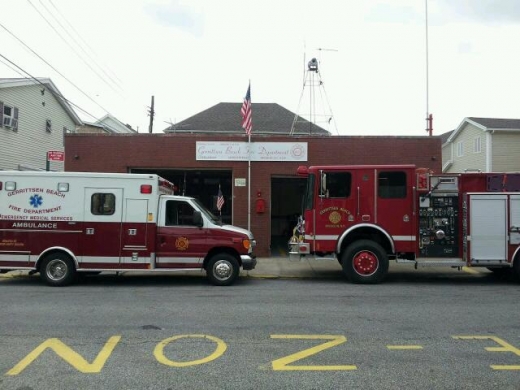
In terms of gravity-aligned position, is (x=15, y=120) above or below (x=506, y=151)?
above

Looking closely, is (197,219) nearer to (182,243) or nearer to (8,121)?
(182,243)

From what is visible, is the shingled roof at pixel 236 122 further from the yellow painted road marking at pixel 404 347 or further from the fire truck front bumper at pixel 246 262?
the yellow painted road marking at pixel 404 347

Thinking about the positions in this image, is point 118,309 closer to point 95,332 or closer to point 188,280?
point 95,332

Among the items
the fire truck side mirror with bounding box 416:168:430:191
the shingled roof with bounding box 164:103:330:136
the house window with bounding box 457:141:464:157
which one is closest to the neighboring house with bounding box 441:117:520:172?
the house window with bounding box 457:141:464:157

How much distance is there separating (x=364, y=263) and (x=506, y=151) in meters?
22.9

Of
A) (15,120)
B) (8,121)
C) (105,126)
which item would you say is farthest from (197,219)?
(105,126)

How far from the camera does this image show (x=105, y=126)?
36.1 metres

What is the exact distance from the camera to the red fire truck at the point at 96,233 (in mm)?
10609

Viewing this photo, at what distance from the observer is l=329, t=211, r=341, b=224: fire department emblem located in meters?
11.1

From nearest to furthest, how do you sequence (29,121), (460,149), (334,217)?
1. (334,217)
2. (29,121)
3. (460,149)

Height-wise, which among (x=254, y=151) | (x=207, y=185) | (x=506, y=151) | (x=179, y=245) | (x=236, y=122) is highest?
(x=236, y=122)

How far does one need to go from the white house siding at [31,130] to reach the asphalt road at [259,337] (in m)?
14.4

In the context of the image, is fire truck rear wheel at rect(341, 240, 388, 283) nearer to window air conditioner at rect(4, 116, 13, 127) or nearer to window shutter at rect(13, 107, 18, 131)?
window air conditioner at rect(4, 116, 13, 127)

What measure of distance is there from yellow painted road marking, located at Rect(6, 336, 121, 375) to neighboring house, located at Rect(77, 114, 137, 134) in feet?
91.5
